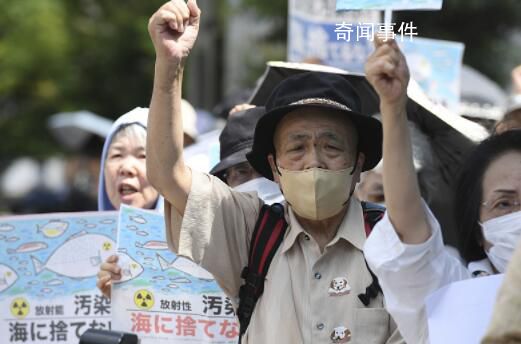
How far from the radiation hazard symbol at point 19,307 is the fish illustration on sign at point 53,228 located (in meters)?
0.28

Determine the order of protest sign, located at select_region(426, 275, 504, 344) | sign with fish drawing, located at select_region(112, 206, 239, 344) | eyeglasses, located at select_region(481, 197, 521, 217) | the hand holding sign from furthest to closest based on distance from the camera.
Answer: the hand holding sign
sign with fish drawing, located at select_region(112, 206, 239, 344)
eyeglasses, located at select_region(481, 197, 521, 217)
protest sign, located at select_region(426, 275, 504, 344)

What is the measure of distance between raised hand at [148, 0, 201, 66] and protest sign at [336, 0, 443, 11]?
49cm

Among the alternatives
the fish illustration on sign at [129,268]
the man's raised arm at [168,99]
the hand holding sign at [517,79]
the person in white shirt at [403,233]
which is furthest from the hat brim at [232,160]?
the hand holding sign at [517,79]

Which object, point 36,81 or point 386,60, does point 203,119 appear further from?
point 36,81

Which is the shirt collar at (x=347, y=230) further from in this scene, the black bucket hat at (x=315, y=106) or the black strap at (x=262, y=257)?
the black bucket hat at (x=315, y=106)

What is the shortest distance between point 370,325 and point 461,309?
41 centimetres

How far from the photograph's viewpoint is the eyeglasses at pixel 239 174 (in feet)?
14.6

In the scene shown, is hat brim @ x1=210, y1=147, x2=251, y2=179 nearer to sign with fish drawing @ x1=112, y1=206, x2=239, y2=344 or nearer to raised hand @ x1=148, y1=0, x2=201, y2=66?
sign with fish drawing @ x1=112, y1=206, x2=239, y2=344

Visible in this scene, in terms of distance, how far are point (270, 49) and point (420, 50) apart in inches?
450

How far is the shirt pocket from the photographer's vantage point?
338cm

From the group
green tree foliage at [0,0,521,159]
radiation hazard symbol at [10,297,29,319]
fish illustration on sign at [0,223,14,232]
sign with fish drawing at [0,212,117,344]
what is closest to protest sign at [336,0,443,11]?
sign with fish drawing at [0,212,117,344]

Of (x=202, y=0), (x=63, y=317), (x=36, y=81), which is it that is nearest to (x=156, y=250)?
(x=63, y=317)

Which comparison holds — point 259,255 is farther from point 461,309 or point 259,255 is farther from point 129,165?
point 129,165

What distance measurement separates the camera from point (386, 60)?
2895 millimetres
